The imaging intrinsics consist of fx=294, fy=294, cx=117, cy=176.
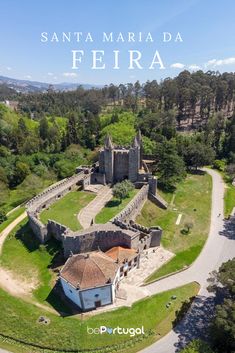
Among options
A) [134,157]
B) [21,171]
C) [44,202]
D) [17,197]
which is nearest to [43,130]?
[21,171]

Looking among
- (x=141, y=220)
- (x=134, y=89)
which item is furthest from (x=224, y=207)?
(x=134, y=89)

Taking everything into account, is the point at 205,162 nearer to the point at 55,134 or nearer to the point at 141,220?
the point at 141,220

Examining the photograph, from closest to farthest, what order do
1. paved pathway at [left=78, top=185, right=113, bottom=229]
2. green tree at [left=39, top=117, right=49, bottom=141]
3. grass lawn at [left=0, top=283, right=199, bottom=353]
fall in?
grass lawn at [left=0, top=283, right=199, bottom=353] → paved pathway at [left=78, top=185, right=113, bottom=229] → green tree at [left=39, top=117, right=49, bottom=141]

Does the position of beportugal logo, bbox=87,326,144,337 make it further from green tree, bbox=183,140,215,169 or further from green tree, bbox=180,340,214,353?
green tree, bbox=183,140,215,169

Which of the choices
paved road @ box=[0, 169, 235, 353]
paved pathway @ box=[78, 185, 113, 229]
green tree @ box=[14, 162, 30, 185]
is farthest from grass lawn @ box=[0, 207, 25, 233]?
paved road @ box=[0, 169, 235, 353]

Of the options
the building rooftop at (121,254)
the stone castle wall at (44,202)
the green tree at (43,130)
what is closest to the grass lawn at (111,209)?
the building rooftop at (121,254)

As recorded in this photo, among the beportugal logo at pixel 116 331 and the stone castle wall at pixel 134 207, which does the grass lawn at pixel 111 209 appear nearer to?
the stone castle wall at pixel 134 207
